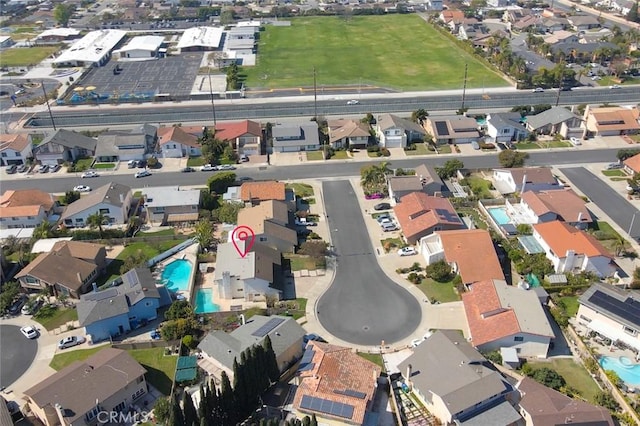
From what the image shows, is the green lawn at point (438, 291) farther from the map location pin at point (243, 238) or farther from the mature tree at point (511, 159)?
the mature tree at point (511, 159)

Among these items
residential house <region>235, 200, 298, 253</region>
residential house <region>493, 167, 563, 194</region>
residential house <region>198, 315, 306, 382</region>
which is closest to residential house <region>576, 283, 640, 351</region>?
residential house <region>493, 167, 563, 194</region>

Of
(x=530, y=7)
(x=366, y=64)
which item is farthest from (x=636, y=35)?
(x=366, y=64)

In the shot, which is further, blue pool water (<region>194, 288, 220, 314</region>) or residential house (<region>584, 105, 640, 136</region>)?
residential house (<region>584, 105, 640, 136</region>)

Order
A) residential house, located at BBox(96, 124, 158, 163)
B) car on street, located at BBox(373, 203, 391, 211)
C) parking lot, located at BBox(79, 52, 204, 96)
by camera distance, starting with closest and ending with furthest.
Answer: car on street, located at BBox(373, 203, 391, 211) → residential house, located at BBox(96, 124, 158, 163) → parking lot, located at BBox(79, 52, 204, 96)

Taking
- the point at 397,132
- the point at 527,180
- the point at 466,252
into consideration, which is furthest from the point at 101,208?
the point at 527,180

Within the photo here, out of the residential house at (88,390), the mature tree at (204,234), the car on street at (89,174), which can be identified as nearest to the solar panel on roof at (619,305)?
the mature tree at (204,234)

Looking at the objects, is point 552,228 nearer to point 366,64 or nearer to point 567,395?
point 567,395

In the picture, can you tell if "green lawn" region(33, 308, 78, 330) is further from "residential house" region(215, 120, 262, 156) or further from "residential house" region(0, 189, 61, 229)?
"residential house" region(215, 120, 262, 156)
